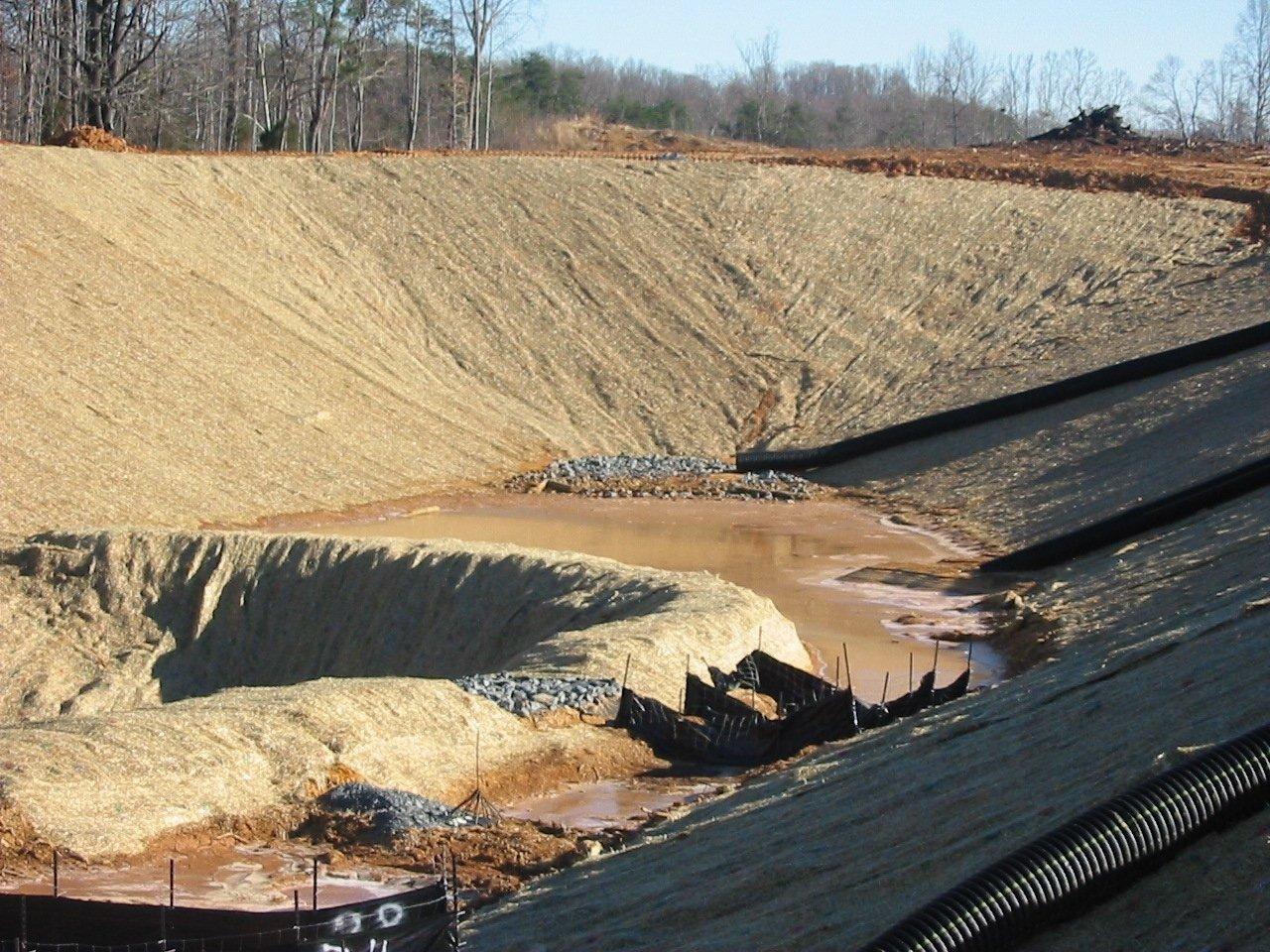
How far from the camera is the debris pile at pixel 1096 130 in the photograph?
57.5 metres

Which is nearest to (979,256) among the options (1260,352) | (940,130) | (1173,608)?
(1260,352)

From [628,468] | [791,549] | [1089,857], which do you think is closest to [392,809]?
[1089,857]

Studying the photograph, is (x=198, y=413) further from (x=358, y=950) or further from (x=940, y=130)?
(x=940, y=130)

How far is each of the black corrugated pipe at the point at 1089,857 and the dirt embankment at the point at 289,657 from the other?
6.87m

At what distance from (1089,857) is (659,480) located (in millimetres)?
24999

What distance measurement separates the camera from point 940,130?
343 feet

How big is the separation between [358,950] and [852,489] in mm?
23561

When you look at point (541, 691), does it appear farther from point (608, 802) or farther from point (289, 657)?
point (289, 657)

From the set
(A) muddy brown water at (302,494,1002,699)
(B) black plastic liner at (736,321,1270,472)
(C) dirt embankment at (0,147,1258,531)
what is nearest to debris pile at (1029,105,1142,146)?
(C) dirt embankment at (0,147,1258,531)

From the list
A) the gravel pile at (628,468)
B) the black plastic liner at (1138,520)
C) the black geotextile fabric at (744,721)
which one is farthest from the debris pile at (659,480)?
the black geotextile fabric at (744,721)

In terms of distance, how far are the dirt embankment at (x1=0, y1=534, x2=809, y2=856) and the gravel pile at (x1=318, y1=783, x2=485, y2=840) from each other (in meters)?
0.40

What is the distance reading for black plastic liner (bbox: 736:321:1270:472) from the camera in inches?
1219

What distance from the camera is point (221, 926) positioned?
8453mm

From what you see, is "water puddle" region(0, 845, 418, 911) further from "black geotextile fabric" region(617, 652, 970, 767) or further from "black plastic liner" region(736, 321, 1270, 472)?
"black plastic liner" region(736, 321, 1270, 472)
